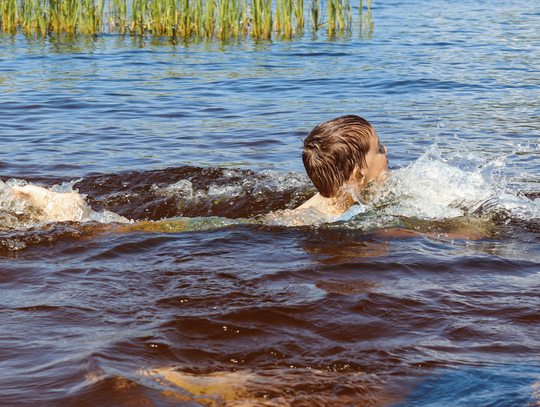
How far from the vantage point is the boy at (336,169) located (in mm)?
4656

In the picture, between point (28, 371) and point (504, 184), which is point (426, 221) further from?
point (28, 371)

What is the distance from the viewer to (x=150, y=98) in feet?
34.4

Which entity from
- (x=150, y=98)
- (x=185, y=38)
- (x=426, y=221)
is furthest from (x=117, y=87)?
(x=426, y=221)

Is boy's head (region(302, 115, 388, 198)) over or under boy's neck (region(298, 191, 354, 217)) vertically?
over

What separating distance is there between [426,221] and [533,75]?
26.1 feet

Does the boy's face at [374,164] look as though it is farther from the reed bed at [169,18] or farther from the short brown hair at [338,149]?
the reed bed at [169,18]

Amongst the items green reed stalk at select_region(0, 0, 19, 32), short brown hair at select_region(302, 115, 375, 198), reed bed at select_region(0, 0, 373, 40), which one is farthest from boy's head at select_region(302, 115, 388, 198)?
green reed stalk at select_region(0, 0, 19, 32)

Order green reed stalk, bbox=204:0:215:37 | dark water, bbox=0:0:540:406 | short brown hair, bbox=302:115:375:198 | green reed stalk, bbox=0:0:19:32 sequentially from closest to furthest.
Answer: dark water, bbox=0:0:540:406, short brown hair, bbox=302:115:375:198, green reed stalk, bbox=204:0:215:37, green reed stalk, bbox=0:0:19:32

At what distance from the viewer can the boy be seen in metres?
4.66

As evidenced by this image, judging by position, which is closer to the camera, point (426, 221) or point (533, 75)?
point (426, 221)

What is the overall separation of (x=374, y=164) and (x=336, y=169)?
0.31 metres

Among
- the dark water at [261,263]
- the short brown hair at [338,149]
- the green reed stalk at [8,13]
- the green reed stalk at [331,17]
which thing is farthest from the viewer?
the green reed stalk at [331,17]

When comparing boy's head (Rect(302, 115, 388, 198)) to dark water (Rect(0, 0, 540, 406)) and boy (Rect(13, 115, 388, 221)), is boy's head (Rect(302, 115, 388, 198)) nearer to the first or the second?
boy (Rect(13, 115, 388, 221))

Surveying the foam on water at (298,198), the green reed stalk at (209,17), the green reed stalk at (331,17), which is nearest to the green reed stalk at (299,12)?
the green reed stalk at (331,17)
